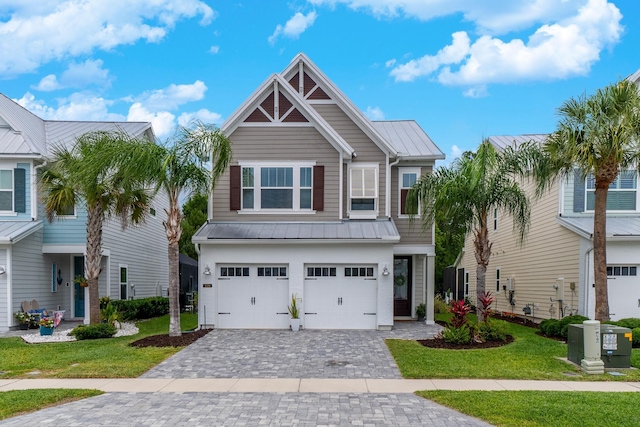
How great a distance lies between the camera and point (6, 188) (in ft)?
59.9

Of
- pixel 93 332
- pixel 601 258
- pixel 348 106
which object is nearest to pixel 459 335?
pixel 601 258

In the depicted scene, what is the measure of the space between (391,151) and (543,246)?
7.13m

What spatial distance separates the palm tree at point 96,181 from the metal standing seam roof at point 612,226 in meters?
13.7

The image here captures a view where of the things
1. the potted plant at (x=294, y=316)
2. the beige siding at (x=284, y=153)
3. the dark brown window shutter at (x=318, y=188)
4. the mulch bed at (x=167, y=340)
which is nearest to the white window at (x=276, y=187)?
the dark brown window shutter at (x=318, y=188)

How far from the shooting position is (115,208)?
1680 cm

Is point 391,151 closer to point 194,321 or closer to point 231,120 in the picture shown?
point 231,120

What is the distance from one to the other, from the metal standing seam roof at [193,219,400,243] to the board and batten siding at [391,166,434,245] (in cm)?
89

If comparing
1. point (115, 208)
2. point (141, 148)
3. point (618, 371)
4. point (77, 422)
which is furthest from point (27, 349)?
point (618, 371)

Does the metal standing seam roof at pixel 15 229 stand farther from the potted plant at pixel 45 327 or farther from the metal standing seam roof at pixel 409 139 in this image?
the metal standing seam roof at pixel 409 139

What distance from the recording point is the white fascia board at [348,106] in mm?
18812

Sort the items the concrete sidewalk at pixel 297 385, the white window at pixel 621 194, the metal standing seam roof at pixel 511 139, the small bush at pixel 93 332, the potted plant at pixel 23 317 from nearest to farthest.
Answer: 1. the concrete sidewalk at pixel 297 385
2. the small bush at pixel 93 332
3. the potted plant at pixel 23 317
4. the white window at pixel 621 194
5. the metal standing seam roof at pixel 511 139

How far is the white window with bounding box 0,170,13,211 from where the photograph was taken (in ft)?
59.9

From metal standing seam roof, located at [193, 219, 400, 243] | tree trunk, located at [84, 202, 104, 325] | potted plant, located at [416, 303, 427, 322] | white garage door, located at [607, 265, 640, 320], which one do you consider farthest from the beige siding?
white garage door, located at [607, 265, 640, 320]

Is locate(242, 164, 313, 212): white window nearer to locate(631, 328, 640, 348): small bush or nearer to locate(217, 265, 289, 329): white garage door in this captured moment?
locate(217, 265, 289, 329): white garage door
